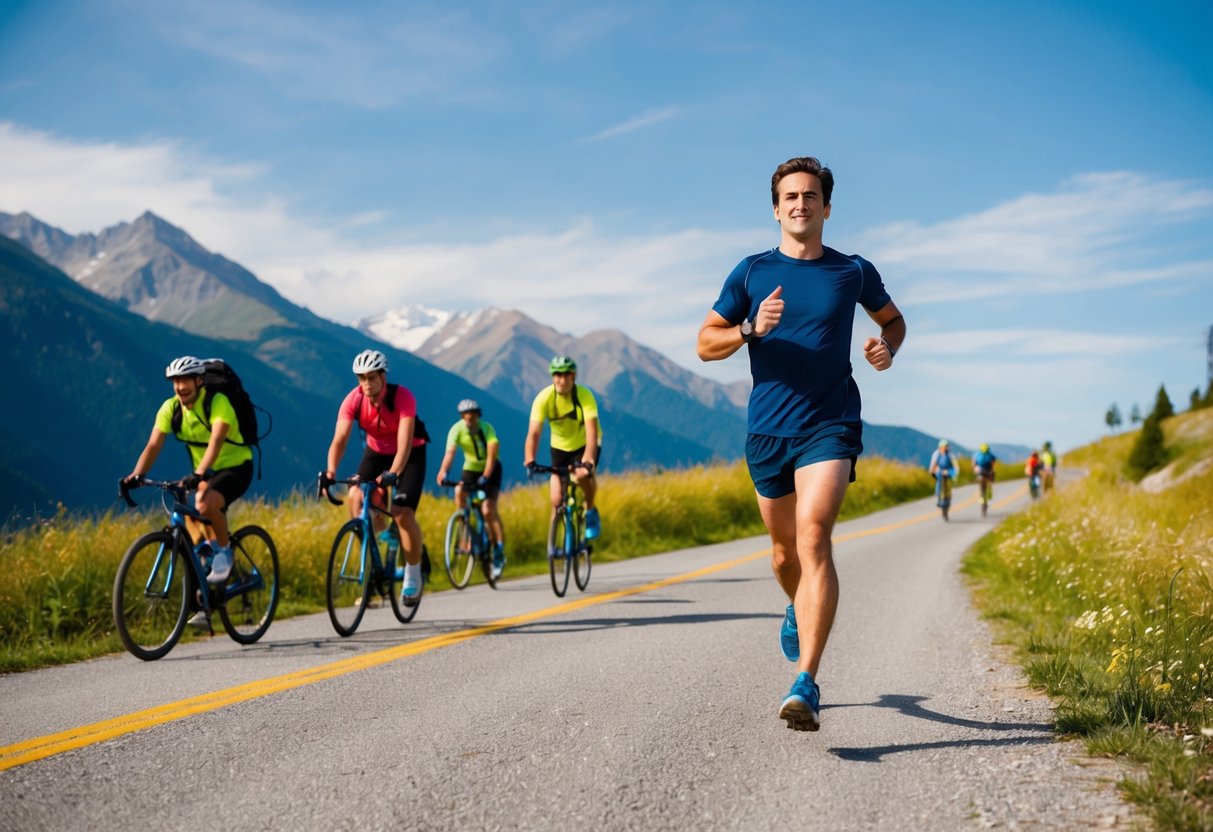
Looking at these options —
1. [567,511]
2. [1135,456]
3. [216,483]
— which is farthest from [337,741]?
[1135,456]

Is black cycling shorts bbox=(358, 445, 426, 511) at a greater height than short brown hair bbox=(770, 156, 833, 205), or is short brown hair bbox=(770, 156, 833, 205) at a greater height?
short brown hair bbox=(770, 156, 833, 205)

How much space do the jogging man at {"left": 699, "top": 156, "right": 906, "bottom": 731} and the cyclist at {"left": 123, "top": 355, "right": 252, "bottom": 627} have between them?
166 inches

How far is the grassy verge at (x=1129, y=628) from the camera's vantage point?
3340 millimetres

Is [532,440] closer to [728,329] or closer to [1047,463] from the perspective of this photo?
[728,329]

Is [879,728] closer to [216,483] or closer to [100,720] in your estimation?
[100,720]

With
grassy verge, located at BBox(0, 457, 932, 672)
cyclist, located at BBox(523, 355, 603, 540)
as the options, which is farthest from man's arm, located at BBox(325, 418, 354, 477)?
cyclist, located at BBox(523, 355, 603, 540)

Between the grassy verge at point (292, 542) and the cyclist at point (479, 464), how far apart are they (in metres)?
1.02

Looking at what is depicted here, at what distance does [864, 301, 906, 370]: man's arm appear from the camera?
14.2ft

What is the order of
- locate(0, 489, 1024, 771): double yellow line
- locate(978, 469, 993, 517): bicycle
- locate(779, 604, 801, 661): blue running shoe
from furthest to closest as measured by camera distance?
locate(978, 469, 993, 517): bicycle
locate(779, 604, 801, 661): blue running shoe
locate(0, 489, 1024, 771): double yellow line

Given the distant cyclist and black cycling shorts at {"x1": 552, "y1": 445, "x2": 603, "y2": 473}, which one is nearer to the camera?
black cycling shorts at {"x1": 552, "y1": 445, "x2": 603, "y2": 473}

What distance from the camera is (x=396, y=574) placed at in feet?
26.8

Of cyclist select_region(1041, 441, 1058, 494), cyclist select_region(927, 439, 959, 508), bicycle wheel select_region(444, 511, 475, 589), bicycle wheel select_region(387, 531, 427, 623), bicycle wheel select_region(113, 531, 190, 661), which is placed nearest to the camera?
bicycle wheel select_region(113, 531, 190, 661)

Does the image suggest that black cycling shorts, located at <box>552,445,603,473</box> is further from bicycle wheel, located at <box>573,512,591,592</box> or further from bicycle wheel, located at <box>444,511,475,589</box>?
bicycle wheel, located at <box>444,511,475,589</box>

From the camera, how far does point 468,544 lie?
11797mm
